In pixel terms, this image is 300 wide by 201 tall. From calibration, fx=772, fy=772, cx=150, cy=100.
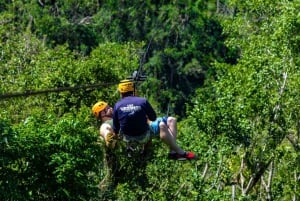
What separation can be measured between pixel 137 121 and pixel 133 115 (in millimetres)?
141

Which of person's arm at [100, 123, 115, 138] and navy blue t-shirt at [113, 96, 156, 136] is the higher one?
navy blue t-shirt at [113, 96, 156, 136]

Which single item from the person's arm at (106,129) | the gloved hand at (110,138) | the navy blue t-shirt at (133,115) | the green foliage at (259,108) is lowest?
the green foliage at (259,108)

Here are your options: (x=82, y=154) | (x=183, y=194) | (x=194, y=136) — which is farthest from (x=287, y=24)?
Result: (x=82, y=154)

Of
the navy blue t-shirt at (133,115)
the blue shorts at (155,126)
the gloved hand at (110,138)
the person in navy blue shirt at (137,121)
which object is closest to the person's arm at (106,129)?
the gloved hand at (110,138)

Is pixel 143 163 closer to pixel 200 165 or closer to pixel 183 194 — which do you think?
pixel 183 194

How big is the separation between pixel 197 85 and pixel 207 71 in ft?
4.30

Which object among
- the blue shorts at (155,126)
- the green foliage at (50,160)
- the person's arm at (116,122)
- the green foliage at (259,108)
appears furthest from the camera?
the green foliage at (259,108)

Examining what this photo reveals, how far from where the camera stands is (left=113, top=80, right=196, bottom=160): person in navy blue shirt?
30.9 feet

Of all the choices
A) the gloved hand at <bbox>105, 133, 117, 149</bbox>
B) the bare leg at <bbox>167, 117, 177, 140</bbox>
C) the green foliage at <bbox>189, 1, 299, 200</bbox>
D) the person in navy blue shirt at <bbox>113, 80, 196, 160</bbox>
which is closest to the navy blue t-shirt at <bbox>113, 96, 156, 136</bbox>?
the person in navy blue shirt at <bbox>113, 80, 196, 160</bbox>

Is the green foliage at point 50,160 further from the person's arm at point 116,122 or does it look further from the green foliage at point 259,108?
the green foliage at point 259,108

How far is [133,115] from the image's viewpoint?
9.41 metres

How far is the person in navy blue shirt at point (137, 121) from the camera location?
9.41 m

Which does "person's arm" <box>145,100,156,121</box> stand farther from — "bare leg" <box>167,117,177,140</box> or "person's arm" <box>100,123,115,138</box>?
"person's arm" <box>100,123,115,138</box>

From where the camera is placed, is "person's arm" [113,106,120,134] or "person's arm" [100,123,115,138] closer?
"person's arm" [113,106,120,134]
